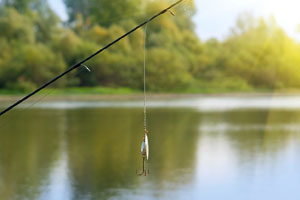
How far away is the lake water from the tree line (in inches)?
972

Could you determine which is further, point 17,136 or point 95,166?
point 17,136

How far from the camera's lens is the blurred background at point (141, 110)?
1259 centimetres

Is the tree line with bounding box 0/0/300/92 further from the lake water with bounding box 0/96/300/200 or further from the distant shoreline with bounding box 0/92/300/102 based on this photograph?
the lake water with bounding box 0/96/300/200

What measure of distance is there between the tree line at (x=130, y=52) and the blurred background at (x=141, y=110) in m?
0.12

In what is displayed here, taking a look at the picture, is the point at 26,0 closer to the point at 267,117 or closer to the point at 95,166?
the point at 267,117

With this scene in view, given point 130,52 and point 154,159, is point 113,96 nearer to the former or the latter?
point 130,52

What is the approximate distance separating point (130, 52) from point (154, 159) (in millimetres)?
41520

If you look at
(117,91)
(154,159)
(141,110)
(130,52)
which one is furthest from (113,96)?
(154,159)

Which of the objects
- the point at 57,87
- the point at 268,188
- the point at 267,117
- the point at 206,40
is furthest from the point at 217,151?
the point at 206,40

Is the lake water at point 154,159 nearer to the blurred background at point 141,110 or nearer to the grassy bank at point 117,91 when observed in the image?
the blurred background at point 141,110

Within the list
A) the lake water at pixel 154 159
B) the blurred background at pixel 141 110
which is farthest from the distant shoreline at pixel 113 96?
the lake water at pixel 154 159

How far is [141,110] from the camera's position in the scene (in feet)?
115

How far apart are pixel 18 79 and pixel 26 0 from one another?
37.8 ft

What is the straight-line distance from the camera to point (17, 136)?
856 inches
